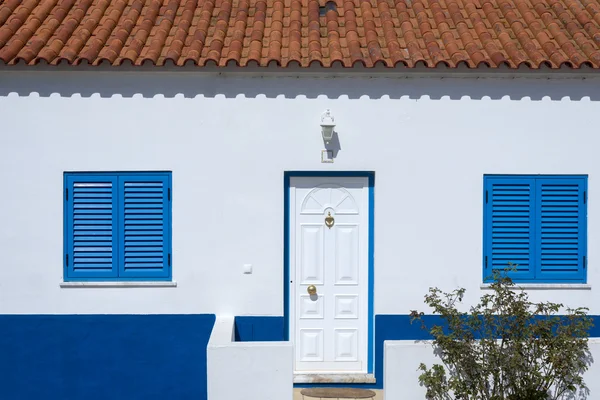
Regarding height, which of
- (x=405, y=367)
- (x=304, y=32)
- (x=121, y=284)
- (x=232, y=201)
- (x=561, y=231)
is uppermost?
(x=304, y=32)

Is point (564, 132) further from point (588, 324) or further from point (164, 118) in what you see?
point (164, 118)

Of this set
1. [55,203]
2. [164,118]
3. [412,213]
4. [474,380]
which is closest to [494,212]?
[412,213]

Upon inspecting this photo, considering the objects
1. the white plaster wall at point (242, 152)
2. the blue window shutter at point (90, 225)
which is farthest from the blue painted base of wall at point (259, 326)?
the blue window shutter at point (90, 225)

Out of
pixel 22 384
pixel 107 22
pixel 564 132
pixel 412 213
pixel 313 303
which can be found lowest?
pixel 22 384

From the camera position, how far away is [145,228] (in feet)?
27.7

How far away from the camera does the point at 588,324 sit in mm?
7258

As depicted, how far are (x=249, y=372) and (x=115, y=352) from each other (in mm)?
1989

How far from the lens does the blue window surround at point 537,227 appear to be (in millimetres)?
8453

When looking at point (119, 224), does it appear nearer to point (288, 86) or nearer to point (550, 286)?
point (288, 86)

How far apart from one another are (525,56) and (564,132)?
1.01 metres

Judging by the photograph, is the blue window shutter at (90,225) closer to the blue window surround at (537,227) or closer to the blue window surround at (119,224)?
the blue window surround at (119,224)

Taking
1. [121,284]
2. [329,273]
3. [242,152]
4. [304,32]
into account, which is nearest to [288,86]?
[242,152]

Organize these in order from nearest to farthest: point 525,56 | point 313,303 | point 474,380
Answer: point 474,380, point 525,56, point 313,303

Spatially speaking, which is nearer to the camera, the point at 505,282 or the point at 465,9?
the point at 505,282
